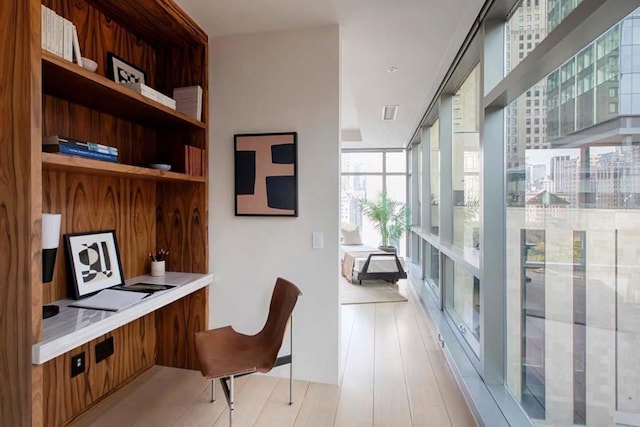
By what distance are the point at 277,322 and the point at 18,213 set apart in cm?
147

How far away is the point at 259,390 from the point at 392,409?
0.95 meters

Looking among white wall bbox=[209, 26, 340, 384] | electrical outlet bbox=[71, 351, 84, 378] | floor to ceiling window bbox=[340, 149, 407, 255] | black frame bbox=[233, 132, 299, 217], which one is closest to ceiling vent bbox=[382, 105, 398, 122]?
white wall bbox=[209, 26, 340, 384]

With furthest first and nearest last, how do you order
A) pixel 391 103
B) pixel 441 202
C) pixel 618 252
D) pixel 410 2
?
pixel 391 103, pixel 441 202, pixel 410 2, pixel 618 252

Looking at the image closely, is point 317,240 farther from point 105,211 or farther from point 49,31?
point 49,31

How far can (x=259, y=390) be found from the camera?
2398 mm

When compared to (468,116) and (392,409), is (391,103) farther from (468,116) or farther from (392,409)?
(392,409)

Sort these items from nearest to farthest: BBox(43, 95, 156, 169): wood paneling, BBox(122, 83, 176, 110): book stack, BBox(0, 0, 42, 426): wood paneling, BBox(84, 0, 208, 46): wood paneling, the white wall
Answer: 1. BBox(0, 0, 42, 426): wood paneling
2. BBox(43, 95, 156, 169): wood paneling
3. BBox(122, 83, 176, 110): book stack
4. BBox(84, 0, 208, 46): wood paneling
5. the white wall

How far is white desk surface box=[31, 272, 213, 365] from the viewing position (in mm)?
1402

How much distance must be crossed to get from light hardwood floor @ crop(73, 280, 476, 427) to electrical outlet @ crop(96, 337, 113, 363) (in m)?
0.29

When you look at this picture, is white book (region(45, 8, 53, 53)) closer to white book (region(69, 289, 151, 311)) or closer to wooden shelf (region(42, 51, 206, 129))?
wooden shelf (region(42, 51, 206, 129))

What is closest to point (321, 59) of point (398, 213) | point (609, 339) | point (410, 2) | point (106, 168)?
point (410, 2)

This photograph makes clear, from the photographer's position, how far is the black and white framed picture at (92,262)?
1978 millimetres

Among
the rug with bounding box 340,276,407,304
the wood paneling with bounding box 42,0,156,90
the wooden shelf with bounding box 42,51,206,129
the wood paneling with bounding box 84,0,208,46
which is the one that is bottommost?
the rug with bounding box 340,276,407,304

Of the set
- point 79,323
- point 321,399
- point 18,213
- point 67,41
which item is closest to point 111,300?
point 79,323
